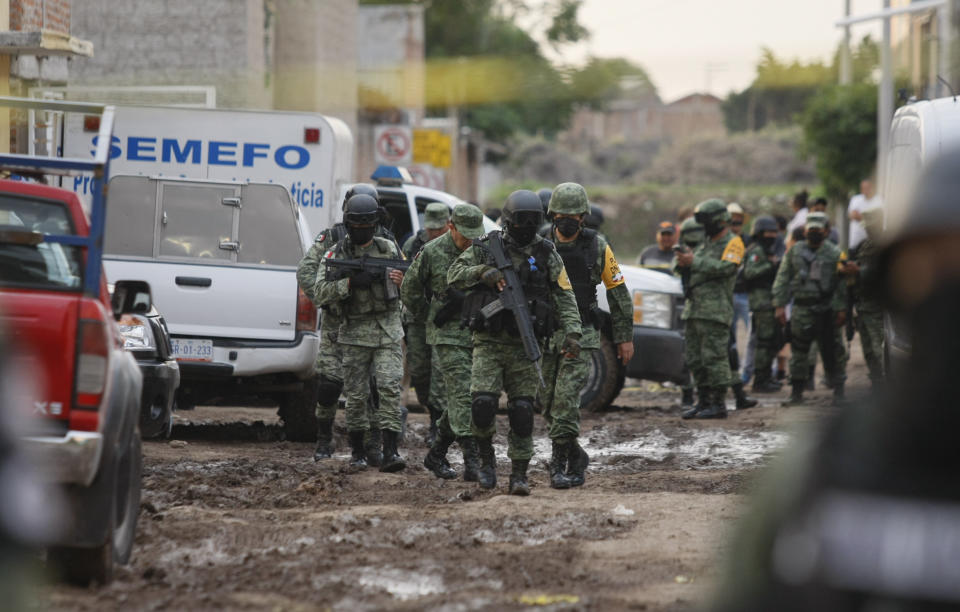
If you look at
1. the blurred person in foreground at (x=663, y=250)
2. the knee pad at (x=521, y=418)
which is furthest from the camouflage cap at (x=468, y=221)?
the blurred person in foreground at (x=663, y=250)

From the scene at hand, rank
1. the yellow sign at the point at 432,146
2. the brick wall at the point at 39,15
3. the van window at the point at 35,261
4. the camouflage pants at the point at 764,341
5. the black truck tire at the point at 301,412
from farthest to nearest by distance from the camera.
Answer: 1. the yellow sign at the point at 432,146
2. the camouflage pants at the point at 764,341
3. the brick wall at the point at 39,15
4. the black truck tire at the point at 301,412
5. the van window at the point at 35,261

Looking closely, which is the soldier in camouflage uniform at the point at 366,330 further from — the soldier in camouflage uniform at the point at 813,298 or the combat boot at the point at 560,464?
the soldier in camouflage uniform at the point at 813,298

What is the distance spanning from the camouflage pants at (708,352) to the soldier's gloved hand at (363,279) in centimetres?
452

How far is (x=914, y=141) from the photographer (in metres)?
10.1

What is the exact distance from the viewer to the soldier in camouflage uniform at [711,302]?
13.3 metres

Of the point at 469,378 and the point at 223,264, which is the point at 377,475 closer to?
the point at 469,378

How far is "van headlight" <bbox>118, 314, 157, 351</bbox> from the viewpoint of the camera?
874 centimetres

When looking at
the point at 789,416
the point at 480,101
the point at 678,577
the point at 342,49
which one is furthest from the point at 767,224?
the point at 480,101

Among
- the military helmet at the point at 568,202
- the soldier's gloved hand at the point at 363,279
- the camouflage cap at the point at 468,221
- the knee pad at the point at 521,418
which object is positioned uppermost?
the military helmet at the point at 568,202

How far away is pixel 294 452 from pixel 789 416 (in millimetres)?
4747

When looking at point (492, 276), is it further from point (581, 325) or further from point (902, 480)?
point (902, 480)

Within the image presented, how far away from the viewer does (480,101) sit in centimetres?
5719

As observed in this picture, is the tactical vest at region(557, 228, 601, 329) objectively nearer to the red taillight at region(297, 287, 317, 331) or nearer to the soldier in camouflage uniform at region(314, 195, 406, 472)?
the soldier in camouflage uniform at region(314, 195, 406, 472)

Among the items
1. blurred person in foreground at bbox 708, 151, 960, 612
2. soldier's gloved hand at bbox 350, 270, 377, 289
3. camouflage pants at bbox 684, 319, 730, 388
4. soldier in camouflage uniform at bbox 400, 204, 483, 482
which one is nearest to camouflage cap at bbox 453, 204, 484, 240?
soldier in camouflage uniform at bbox 400, 204, 483, 482
